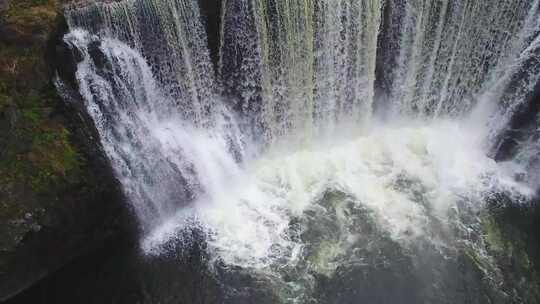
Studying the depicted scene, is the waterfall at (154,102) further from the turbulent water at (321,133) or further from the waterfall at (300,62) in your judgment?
the waterfall at (300,62)

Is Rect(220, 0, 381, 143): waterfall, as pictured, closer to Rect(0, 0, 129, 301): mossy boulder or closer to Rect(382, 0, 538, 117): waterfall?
Rect(382, 0, 538, 117): waterfall

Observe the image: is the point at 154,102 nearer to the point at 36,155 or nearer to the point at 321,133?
the point at 36,155

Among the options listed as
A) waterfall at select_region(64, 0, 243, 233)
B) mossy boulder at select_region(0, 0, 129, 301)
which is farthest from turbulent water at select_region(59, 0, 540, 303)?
mossy boulder at select_region(0, 0, 129, 301)

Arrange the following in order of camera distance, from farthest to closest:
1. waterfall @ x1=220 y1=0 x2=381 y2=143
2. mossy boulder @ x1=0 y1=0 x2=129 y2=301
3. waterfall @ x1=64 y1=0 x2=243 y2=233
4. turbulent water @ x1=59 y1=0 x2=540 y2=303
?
waterfall @ x1=220 y1=0 x2=381 y2=143
turbulent water @ x1=59 y1=0 x2=540 y2=303
waterfall @ x1=64 y1=0 x2=243 y2=233
mossy boulder @ x1=0 y1=0 x2=129 y2=301

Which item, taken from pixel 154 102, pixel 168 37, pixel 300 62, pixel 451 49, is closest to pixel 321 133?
pixel 300 62

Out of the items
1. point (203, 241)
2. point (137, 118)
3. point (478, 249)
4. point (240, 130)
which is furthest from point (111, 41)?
point (478, 249)

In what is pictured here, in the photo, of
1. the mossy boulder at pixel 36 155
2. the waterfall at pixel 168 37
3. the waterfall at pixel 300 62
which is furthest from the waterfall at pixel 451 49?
the mossy boulder at pixel 36 155

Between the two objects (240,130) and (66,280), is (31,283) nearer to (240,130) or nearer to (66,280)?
(66,280)
